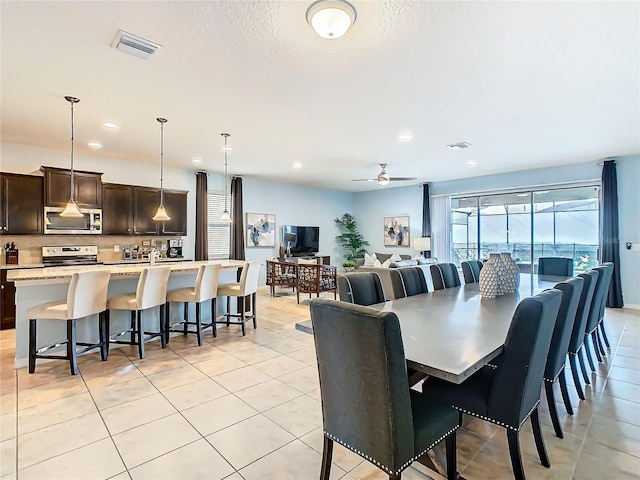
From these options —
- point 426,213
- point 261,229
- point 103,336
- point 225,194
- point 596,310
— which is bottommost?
point 103,336

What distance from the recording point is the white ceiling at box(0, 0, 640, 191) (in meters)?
2.24

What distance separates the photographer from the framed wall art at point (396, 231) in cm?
955

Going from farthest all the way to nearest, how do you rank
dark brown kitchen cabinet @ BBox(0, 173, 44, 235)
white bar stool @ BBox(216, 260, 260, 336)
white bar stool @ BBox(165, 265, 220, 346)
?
dark brown kitchen cabinet @ BBox(0, 173, 44, 235) → white bar stool @ BBox(216, 260, 260, 336) → white bar stool @ BBox(165, 265, 220, 346)

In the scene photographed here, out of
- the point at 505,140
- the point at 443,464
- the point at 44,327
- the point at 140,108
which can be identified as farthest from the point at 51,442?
the point at 505,140

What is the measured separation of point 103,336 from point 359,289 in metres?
2.92

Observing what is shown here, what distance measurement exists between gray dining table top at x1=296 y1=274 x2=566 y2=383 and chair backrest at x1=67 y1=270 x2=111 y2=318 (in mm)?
2486

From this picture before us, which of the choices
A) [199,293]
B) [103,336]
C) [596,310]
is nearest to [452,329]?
[596,310]

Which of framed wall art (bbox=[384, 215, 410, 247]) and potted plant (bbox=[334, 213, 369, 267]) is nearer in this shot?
framed wall art (bbox=[384, 215, 410, 247])

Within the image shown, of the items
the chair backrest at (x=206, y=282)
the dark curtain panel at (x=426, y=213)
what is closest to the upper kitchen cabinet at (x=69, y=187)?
the chair backrest at (x=206, y=282)

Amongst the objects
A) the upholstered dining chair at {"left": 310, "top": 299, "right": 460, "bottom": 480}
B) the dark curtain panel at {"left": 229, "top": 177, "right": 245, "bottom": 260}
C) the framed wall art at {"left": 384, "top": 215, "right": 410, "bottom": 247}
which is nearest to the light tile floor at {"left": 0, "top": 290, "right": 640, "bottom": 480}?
the upholstered dining chair at {"left": 310, "top": 299, "right": 460, "bottom": 480}

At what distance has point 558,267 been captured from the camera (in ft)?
16.5

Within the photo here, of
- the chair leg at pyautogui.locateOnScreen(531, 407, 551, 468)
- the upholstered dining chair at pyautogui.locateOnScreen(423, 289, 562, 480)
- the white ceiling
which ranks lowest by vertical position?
the chair leg at pyautogui.locateOnScreen(531, 407, 551, 468)

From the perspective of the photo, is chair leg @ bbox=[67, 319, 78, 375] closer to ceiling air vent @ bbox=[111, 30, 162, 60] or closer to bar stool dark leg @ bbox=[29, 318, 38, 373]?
bar stool dark leg @ bbox=[29, 318, 38, 373]

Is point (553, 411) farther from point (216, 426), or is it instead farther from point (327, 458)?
point (216, 426)
